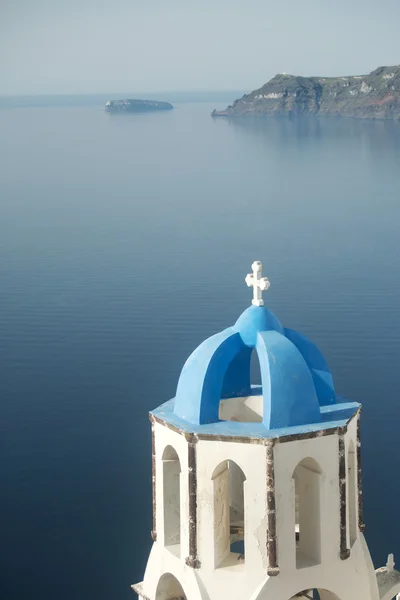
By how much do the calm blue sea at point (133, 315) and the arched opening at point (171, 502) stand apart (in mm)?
15521

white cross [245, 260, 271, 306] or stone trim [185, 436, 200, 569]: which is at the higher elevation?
white cross [245, 260, 271, 306]

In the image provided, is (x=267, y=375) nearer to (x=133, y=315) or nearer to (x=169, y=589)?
(x=169, y=589)

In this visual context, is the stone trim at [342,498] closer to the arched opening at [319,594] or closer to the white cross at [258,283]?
the arched opening at [319,594]

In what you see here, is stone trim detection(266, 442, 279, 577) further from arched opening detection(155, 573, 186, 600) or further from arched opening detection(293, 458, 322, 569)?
arched opening detection(155, 573, 186, 600)

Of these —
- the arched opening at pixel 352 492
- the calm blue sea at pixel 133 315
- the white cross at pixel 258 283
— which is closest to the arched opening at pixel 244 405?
the white cross at pixel 258 283

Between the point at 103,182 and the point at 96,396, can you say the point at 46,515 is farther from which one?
the point at 103,182

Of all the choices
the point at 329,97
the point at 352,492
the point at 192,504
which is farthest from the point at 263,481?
the point at 329,97

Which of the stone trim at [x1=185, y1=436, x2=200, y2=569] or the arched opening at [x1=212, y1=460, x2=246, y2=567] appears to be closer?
the stone trim at [x1=185, y1=436, x2=200, y2=569]

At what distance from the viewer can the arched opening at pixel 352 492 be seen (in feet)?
29.6

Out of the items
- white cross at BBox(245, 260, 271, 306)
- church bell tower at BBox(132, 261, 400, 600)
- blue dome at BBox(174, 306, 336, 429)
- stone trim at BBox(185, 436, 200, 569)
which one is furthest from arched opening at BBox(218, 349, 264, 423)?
stone trim at BBox(185, 436, 200, 569)

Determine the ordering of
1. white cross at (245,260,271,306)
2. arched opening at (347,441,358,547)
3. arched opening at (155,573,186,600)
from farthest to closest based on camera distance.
A: arched opening at (155,573,186,600), arched opening at (347,441,358,547), white cross at (245,260,271,306)

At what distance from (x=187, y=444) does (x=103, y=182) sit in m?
79.7

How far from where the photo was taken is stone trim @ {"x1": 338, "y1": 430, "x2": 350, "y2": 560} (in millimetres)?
8648

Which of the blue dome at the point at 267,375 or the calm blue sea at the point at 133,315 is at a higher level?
the blue dome at the point at 267,375
